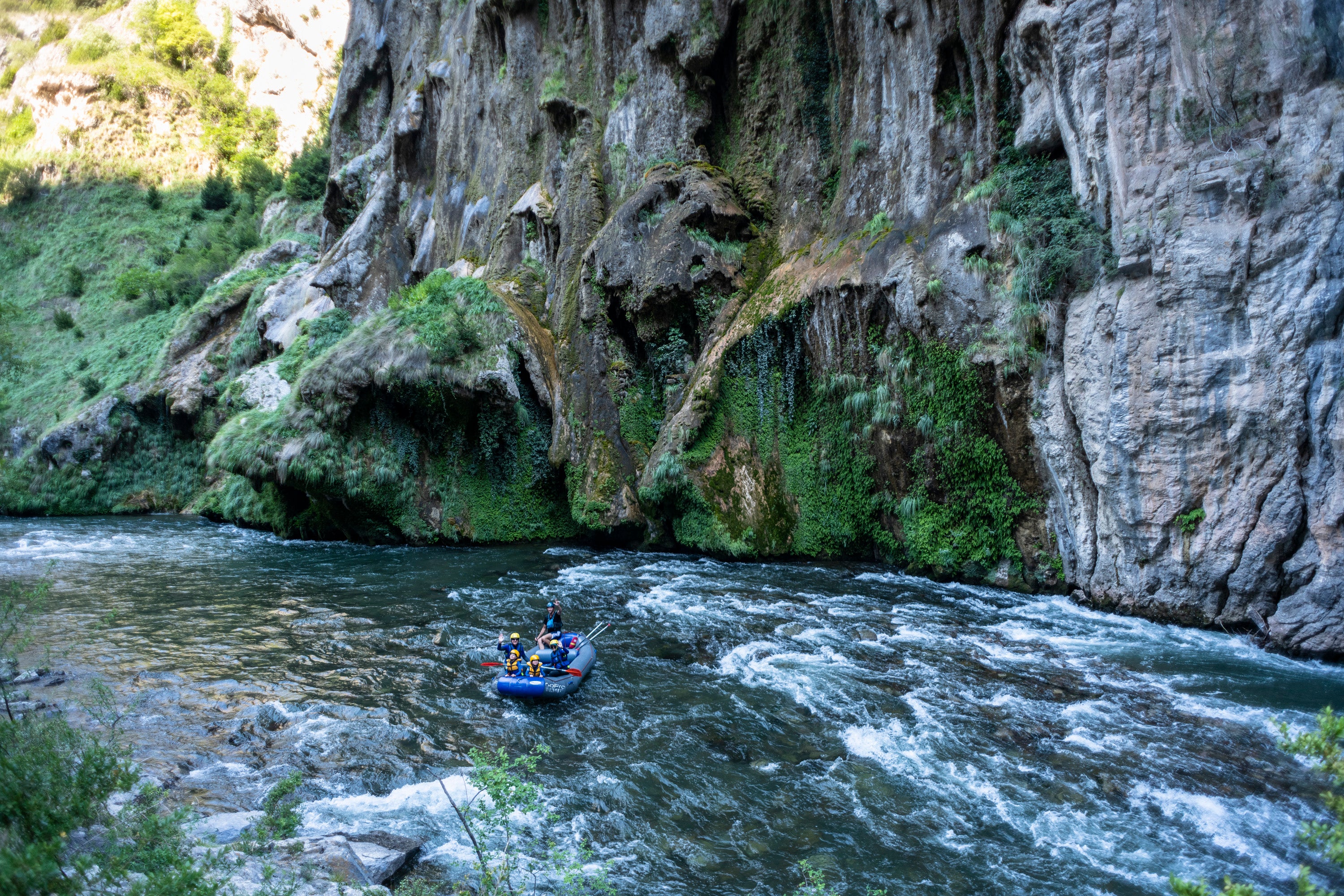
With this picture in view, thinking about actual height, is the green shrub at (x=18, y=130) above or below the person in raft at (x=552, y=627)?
above

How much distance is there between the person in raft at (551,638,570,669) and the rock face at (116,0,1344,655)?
819cm

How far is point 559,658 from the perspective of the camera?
10.3 meters

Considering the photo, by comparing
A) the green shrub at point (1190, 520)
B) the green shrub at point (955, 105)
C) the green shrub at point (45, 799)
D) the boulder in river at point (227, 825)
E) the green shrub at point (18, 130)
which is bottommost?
the boulder in river at point (227, 825)

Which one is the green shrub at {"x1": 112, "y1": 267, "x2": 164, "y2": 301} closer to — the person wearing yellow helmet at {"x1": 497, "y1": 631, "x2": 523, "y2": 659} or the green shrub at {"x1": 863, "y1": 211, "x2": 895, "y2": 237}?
the green shrub at {"x1": 863, "y1": 211, "x2": 895, "y2": 237}

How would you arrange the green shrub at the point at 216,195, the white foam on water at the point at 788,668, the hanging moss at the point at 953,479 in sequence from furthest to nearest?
the green shrub at the point at 216,195
the hanging moss at the point at 953,479
the white foam on water at the point at 788,668

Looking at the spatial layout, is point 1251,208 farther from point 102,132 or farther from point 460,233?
point 102,132

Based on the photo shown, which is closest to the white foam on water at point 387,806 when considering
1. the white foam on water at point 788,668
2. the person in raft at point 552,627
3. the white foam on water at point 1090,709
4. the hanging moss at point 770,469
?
the person in raft at point 552,627

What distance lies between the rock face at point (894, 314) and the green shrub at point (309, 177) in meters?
22.1

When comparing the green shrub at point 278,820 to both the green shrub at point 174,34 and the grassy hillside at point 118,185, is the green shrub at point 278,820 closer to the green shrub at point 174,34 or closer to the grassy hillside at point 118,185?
the grassy hillside at point 118,185

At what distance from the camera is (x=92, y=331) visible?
42.8 meters

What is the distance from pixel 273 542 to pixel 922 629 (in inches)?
763

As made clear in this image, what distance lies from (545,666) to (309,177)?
153ft

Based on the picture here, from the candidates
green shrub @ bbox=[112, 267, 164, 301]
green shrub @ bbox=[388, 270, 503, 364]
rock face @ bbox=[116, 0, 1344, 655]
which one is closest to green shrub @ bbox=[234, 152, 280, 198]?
green shrub @ bbox=[112, 267, 164, 301]

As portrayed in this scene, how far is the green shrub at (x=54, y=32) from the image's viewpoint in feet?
187
